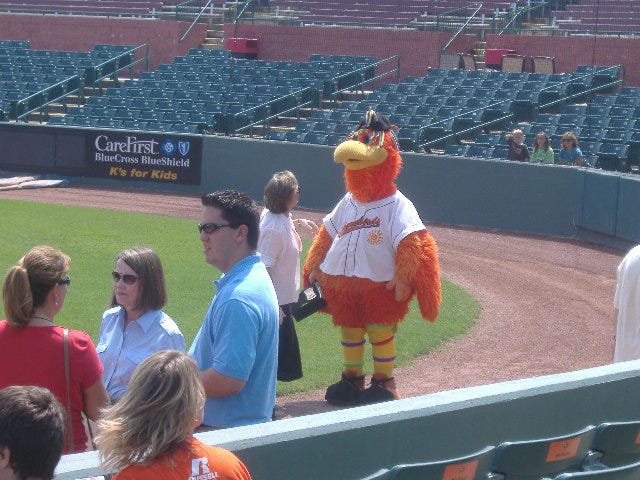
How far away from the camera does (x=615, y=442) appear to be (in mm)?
4738

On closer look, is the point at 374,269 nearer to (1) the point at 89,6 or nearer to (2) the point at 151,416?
(2) the point at 151,416

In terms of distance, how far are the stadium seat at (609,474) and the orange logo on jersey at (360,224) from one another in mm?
3550

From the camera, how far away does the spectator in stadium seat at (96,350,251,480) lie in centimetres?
299

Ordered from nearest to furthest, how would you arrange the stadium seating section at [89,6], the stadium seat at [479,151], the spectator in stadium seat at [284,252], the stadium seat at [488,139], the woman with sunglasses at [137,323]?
the woman with sunglasses at [137,323]
the spectator in stadium seat at [284,252]
the stadium seat at [479,151]
the stadium seat at [488,139]
the stadium seating section at [89,6]

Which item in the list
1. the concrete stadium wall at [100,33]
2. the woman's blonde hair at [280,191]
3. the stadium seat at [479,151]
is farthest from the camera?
the concrete stadium wall at [100,33]

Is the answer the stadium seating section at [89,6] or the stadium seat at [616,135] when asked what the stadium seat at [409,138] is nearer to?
the stadium seat at [616,135]

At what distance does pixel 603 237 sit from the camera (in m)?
15.9

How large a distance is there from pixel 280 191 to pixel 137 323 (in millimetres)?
2674

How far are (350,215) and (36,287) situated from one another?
12.8ft

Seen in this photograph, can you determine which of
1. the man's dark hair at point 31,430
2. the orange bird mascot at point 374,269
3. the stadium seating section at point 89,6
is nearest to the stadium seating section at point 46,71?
the stadium seating section at point 89,6

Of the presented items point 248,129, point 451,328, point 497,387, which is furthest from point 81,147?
point 497,387

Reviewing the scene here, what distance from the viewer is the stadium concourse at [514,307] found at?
8758mm

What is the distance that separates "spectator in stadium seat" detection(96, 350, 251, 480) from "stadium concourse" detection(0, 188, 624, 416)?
445 centimetres

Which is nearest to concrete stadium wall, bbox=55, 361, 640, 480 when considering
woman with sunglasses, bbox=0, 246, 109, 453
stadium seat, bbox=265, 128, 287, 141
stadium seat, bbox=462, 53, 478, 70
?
woman with sunglasses, bbox=0, 246, 109, 453
